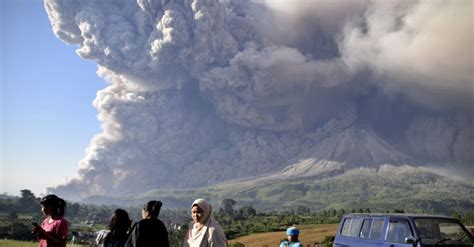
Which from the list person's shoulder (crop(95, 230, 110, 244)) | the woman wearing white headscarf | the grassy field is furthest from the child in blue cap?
the grassy field

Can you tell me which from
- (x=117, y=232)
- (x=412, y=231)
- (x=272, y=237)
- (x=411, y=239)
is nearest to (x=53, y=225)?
(x=117, y=232)

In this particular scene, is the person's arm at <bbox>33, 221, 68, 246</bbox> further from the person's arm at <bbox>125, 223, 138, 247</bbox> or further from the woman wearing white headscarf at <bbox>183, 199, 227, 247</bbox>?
the woman wearing white headscarf at <bbox>183, 199, 227, 247</bbox>

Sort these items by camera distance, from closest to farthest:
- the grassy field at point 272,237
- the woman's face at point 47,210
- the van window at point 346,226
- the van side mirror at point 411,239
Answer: the woman's face at point 47,210 < the van side mirror at point 411,239 < the van window at point 346,226 < the grassy field at point 272,237

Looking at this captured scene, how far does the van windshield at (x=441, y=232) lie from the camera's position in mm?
8711

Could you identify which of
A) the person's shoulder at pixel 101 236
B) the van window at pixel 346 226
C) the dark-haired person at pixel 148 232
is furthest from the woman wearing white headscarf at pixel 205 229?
the van window at pixel 346 226

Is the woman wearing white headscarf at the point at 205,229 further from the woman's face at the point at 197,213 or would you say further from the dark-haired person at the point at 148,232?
the dark-haired person at the point at 148,232

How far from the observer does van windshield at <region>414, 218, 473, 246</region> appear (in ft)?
28.6

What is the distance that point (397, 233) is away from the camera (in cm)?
927

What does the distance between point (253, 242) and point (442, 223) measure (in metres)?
46.2

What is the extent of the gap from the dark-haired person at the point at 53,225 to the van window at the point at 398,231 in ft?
19.1

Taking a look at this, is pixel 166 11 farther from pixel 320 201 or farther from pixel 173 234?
pixel 320 201

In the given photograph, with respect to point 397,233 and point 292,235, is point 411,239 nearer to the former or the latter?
point 397,233

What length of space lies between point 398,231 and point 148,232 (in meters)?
5.09

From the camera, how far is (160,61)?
138 metres
